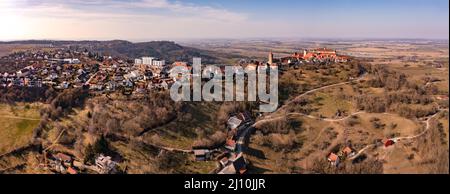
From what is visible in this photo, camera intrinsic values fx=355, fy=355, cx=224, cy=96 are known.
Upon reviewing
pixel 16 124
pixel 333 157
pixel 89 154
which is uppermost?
pixel 16 124

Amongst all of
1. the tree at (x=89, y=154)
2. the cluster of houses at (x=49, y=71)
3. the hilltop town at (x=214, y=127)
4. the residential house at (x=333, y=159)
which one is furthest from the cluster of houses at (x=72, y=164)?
the residential house at (x=333, y=159)

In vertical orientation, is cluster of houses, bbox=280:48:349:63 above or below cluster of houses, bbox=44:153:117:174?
above

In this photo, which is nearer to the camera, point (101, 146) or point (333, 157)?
point (333, 157)

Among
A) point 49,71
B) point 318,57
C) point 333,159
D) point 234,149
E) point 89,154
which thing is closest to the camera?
point 89,154

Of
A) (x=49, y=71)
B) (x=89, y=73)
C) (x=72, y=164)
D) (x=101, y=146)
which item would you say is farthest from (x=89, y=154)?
(x=49, y=71)

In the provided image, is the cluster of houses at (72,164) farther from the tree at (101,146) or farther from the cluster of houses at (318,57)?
the cluster of houses at (318,57)

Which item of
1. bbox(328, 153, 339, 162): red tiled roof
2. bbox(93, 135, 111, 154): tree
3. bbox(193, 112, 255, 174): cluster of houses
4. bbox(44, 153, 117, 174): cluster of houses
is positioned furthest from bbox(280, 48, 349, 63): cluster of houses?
bbox(44, 153, 117, 174): cluster of houses

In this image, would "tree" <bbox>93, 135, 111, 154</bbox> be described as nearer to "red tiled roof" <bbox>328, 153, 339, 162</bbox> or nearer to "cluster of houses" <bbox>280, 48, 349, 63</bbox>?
"red tiled roof" <bbox>328, 153, 339, 162</bbox>

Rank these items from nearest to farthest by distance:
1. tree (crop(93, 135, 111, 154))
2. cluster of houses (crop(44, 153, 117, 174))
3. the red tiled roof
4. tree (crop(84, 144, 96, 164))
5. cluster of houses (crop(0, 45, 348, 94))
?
cluster of houses (crop(44, 153, 117, 174)), tree (crop(84, 144, 96, 164)), the red tiled roof, tree (crop(93, 135, 111, 154)), cluster of houses (crop(0, 45, 348, 94))

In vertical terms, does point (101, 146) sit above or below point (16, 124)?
below

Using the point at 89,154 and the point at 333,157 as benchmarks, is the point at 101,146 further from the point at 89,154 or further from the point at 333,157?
the point at 333,157
